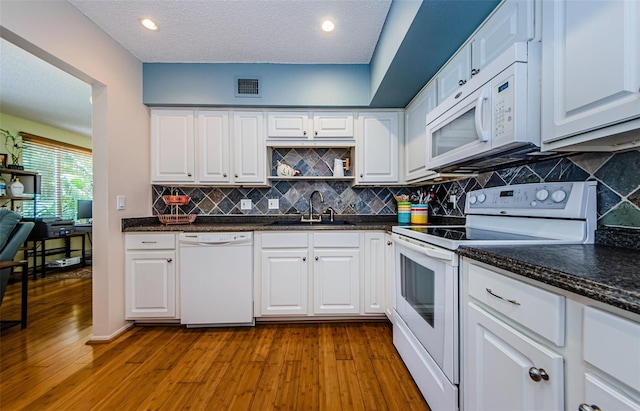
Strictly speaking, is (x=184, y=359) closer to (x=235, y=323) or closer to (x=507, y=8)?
(x=235, y=323)

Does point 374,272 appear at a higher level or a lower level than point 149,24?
lower

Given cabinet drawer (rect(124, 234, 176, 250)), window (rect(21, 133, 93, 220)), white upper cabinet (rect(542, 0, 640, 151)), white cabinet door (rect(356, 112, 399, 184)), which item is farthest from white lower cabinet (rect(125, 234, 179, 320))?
window (rect(21, 133, 93, 220))

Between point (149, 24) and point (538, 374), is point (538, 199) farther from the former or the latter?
point (149, 24)

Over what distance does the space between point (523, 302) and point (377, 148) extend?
6.54 feet

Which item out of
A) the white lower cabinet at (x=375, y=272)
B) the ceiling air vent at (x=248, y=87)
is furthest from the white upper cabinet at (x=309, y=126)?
the white lower cabinet at (x=375, y=272)

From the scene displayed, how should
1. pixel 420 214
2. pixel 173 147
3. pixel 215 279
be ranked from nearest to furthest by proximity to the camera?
pixel 215 279 < pixel 420 214 < pixel 173 147

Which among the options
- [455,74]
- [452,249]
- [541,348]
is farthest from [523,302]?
[455,74]

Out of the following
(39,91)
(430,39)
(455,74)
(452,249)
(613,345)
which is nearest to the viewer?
(613,345)

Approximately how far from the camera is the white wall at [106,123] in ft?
5.45

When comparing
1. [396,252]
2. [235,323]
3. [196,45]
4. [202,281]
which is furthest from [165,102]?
[396,252]

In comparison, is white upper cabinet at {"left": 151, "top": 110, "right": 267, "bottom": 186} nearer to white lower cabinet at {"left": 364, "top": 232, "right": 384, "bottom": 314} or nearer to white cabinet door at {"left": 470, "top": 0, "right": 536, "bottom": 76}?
white lower cabinet at {"left": 364, "top": 232, "right": 384, "bottom": 314}

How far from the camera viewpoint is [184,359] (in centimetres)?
177

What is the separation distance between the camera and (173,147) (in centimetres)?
250

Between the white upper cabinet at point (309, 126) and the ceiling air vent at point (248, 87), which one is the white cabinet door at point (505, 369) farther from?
the ceiling air vent at point (248, 87)
